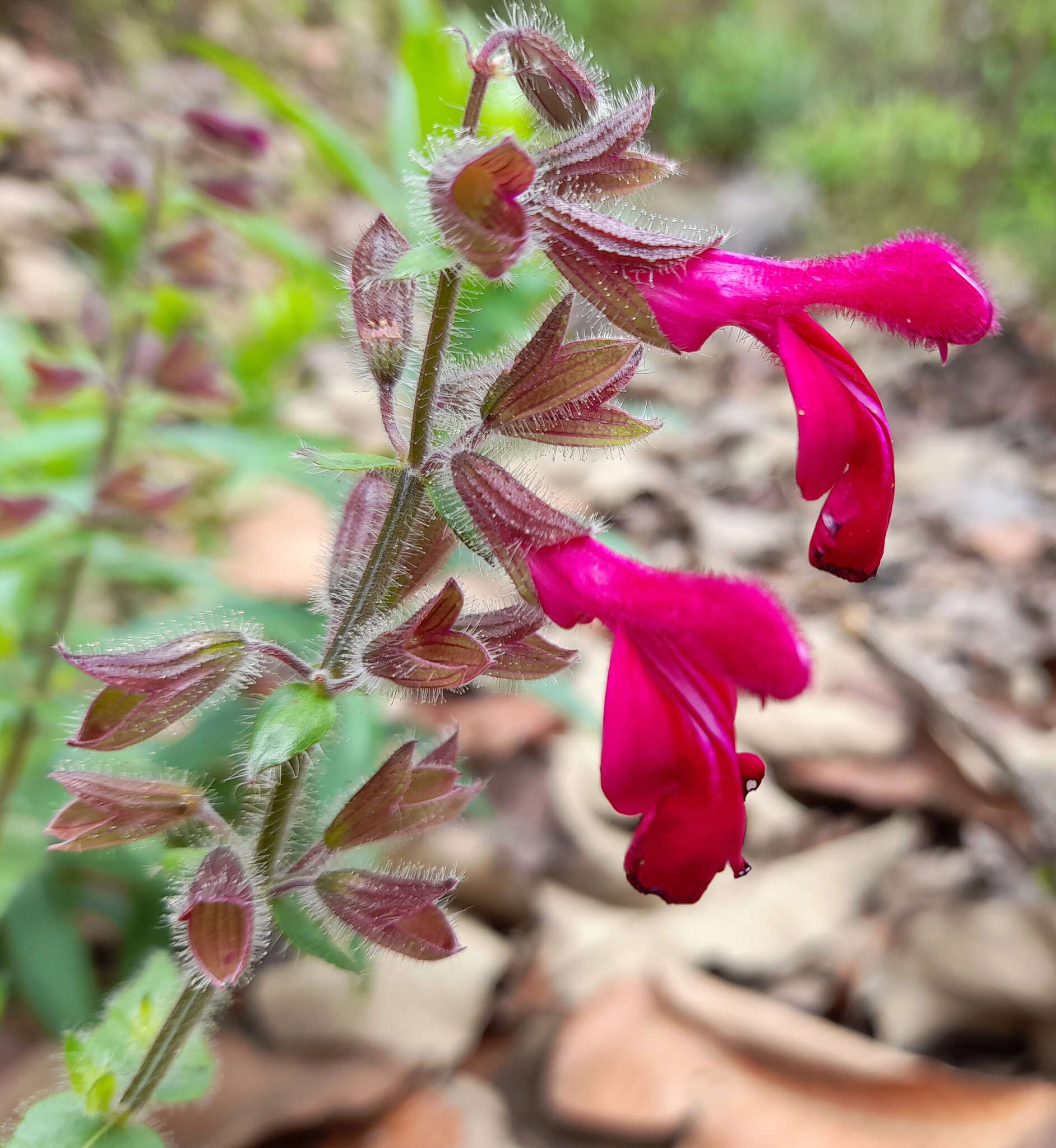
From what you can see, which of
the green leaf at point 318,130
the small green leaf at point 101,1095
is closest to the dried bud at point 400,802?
the small green leaf at point 101,1095

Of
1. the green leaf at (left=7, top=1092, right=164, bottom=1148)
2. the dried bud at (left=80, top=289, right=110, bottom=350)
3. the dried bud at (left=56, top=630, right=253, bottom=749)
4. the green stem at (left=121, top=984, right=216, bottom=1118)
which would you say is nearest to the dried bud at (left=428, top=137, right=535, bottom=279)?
the dried bud at (left=56, top=630, right=253, bottom=749)

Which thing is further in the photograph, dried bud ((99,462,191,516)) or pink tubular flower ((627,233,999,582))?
dried bud ((99,462,191,516))

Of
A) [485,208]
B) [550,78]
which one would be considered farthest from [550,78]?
[485,208]

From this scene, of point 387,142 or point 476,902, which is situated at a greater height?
point 387,142

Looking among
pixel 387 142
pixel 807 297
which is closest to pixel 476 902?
pixel 807 297

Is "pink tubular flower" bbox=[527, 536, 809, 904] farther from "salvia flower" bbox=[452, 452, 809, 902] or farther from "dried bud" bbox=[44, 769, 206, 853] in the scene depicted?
"dried bud" bbox=[44, 769, 206, 853]

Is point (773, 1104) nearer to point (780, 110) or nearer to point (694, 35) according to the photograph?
point (780, 110)
